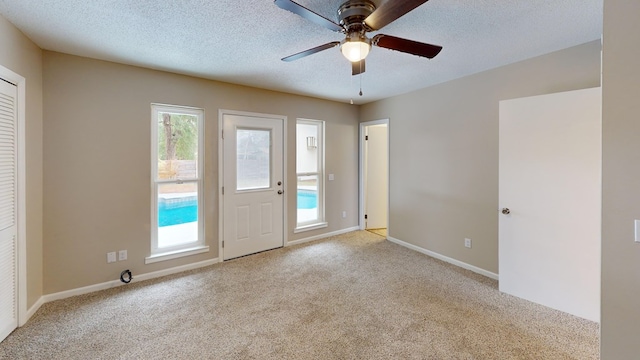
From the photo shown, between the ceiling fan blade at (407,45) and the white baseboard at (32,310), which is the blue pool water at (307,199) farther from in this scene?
the white baseboard at (32,310)

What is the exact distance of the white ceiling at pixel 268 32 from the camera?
72.8 inches

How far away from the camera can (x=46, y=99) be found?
2541 mm

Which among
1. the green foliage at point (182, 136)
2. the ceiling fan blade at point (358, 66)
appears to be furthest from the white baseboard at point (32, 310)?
the ceiling fan blade at point (358, 66)

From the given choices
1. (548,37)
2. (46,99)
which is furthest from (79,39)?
(548,37)

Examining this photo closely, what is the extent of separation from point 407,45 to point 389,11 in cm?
42

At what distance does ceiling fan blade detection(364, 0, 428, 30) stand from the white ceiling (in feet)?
1.23

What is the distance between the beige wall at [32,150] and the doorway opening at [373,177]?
4.37m

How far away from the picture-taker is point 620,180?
1.27 m

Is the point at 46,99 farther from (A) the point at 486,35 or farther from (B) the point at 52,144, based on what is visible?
(A) the point at 486,35

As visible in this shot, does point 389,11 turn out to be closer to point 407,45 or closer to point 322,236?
point 407,45

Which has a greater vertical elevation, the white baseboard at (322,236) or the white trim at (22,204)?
the white trim at (22,204)

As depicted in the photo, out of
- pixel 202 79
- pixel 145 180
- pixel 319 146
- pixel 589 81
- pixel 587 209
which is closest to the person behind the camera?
pixel 587 209

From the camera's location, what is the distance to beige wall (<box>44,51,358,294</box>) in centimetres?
260

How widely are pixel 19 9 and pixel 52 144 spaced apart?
48.2 inches
